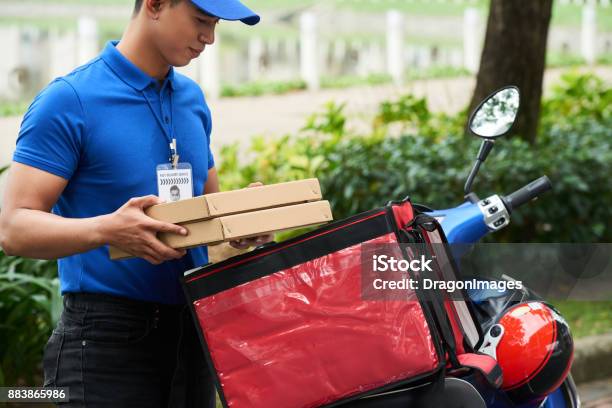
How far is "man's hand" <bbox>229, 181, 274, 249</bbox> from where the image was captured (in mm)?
2402

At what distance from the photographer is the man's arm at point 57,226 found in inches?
86.2

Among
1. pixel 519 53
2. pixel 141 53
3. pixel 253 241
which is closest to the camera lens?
A: pixel 253 241

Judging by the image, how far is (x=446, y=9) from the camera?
23.3 m

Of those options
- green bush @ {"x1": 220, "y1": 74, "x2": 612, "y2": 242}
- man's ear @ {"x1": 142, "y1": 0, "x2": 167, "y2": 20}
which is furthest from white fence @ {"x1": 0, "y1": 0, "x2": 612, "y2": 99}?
man's ear @ {"x1": 142, "y1": 0, "x2": 167, "y2": 20}

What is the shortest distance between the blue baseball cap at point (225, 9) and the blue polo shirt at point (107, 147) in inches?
9.8

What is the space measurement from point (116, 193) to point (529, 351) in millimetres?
1075

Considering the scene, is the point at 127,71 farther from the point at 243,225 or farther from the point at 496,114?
the point at 496,114

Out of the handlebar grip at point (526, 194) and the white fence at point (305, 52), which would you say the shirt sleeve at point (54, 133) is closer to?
the handlebar grip at point (526, 194)

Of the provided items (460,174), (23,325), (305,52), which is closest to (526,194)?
(23,325)

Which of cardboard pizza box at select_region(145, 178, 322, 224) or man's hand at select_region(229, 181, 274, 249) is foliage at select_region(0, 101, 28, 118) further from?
cardboard pizza box at select_region(145, 178, 322, 224)

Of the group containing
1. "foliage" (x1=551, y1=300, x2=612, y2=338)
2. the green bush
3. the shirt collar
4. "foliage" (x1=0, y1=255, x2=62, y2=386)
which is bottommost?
"foliage" (x1=551, y1=300, x2=612, y2=338)

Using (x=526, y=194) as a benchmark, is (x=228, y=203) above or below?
above

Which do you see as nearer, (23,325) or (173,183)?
(173,183)

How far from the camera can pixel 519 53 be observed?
7289 millimetres
